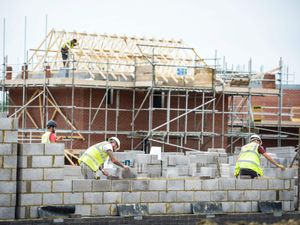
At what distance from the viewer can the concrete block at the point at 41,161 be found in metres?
20.2

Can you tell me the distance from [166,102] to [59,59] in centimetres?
480

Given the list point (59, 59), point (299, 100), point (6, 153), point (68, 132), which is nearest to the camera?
point (6, 153)

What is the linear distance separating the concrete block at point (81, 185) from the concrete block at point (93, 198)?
105mm

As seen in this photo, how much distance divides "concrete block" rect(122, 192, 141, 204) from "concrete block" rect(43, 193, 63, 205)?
54.0 inches

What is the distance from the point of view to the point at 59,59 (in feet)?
151

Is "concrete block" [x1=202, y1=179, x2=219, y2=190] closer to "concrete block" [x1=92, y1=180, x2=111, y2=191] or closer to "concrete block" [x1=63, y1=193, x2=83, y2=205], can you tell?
"concrete block" [x1=92, y1=180, x2=111, y2=191]

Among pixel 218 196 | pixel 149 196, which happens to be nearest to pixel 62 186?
pixel 149 196

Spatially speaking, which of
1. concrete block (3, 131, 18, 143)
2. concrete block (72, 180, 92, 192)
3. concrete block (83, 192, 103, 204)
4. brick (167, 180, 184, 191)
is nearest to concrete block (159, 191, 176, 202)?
brick (167, 180, 184, 191)

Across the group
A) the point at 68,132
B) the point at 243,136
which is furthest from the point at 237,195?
the point at 243,136

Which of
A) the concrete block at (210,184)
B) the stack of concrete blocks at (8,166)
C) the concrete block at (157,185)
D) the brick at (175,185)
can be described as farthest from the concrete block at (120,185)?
the stack of concrete blocks at (8,166)

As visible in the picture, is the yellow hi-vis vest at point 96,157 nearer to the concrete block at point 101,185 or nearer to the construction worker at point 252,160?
the concrete block at point 101,185

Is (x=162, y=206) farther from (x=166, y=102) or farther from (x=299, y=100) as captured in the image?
(x=299, y=100)

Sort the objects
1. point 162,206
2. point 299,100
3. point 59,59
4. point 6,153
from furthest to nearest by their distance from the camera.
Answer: point 299,100 → point 59,59 → point 162,206 → point 6,153

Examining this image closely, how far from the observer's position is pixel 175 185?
71.5 ft
